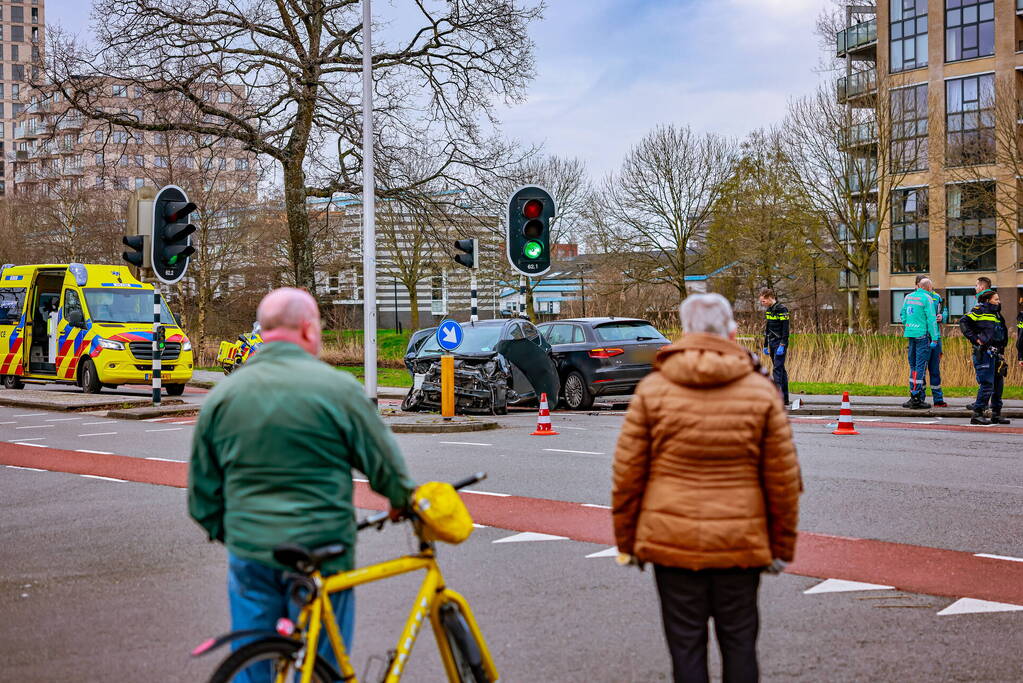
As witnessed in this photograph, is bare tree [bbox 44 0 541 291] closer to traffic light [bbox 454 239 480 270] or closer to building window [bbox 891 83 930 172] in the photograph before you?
traffic light [bbox 454 239 480 270]

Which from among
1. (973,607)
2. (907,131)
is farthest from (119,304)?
(907,131)

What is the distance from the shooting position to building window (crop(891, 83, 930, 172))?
43.2 meters

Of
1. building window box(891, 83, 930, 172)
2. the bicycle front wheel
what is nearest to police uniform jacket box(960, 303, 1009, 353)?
the bicycle front wheel

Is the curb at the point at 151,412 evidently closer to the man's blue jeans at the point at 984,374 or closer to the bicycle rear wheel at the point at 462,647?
the man's blue jeans at the point at 984,374

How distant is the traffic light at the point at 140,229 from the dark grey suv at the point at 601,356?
7.21m

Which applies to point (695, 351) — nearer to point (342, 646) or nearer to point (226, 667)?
point (342, 646)

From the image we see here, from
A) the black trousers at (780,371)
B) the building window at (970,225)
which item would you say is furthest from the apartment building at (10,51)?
the black trousers at (780,371)

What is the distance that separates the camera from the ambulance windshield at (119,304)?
25.0m

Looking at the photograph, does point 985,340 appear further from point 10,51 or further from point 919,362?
point 10,51

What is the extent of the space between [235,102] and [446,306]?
132 ft

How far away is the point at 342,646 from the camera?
3520 millimetres

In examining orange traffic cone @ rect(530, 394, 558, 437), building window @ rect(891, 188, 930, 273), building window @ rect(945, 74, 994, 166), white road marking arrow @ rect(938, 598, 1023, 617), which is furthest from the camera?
building window @ rect(891, 188, 930, 273)

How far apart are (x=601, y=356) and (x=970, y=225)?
27193mm

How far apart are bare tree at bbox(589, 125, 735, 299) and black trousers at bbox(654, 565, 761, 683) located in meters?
47.8
